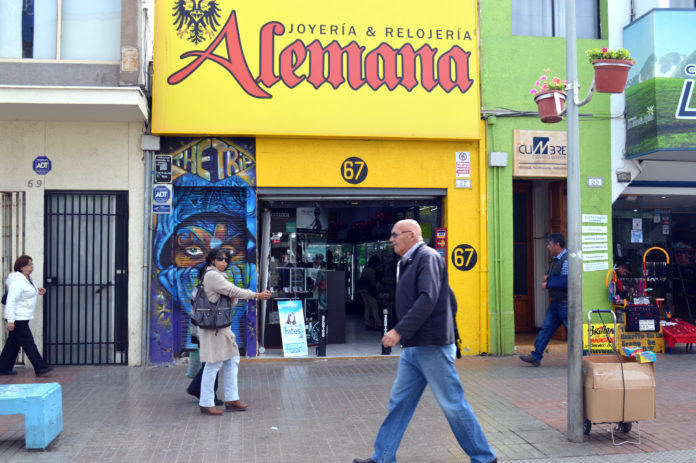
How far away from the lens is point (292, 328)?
973 centimetres

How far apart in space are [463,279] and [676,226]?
588cm

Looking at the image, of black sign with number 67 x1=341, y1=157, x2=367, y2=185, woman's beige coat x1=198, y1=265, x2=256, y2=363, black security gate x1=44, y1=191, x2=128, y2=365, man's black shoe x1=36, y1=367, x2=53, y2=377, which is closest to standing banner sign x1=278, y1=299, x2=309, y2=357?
black sign with number 67 x1=341, y1=157, x2=367, y2=185

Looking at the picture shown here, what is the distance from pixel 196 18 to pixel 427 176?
14.4 feet

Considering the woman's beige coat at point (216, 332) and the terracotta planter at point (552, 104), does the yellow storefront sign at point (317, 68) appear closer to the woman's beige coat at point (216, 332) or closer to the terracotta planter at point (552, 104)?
the terracotta planter at point (552, 104)

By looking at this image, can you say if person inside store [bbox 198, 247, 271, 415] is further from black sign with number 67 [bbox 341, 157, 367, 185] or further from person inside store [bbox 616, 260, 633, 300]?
person inside store [bbox 616, 260, 633, 300]

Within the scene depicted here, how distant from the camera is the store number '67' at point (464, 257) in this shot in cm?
990

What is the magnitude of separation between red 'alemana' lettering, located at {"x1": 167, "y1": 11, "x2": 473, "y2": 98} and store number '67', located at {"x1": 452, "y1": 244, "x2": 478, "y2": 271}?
8.47ft

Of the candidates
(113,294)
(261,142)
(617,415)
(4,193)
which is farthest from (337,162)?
(617,415)

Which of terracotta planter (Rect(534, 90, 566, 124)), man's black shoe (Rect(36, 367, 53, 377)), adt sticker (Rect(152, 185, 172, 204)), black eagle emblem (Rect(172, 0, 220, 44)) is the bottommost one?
man's black shoe (Rect(36, 367, 53, 377))

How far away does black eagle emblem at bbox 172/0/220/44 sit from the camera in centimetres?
923

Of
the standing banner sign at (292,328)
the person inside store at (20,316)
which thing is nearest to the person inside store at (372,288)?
the standing banner sign at (292,328)

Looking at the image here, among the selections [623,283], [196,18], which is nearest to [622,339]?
[623,283]

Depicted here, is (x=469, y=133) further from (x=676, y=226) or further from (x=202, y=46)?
(x=676, y=226)

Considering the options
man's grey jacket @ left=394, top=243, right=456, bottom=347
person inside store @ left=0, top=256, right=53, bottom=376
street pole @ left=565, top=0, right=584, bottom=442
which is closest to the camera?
man's grey jacket @ left=394, top=243, right=456, bottom=347
